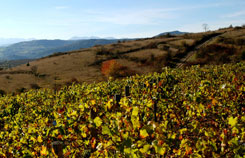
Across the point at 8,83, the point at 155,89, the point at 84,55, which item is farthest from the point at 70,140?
the point at 84,55

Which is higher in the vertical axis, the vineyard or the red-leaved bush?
the vineyard

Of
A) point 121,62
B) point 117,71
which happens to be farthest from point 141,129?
point 121,62

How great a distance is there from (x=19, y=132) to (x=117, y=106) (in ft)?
10.6

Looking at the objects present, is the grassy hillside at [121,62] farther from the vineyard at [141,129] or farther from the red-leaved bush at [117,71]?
the vineyard at [141,129]

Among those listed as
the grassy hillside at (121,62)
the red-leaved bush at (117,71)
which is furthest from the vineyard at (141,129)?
the red-leaved bush at (117,71)

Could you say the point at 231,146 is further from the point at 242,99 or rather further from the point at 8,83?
the point at 8,83

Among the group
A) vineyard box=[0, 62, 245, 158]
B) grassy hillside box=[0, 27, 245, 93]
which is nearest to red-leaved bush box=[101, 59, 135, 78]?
grassy hillside box=[0, 27, 245, 93]

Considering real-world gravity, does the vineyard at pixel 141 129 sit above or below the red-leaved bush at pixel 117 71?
above

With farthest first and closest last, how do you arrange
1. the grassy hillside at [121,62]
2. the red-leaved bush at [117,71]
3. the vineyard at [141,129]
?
the red-leaved bush at [117,71] < the grassy hillside at [121,62] < the vineyard at [141,129]

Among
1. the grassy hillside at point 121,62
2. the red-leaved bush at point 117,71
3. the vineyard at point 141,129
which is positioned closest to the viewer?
the vineyard at point 141,129

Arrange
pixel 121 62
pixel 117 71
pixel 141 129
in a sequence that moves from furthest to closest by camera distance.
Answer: pixel 121 62 → pixel 117 71 → pixel 141 129

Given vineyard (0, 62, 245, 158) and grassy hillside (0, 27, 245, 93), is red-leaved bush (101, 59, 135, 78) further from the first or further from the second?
vineyard (0, 62, 245, 158)

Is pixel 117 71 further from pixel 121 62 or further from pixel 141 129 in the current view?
pixel 141 129

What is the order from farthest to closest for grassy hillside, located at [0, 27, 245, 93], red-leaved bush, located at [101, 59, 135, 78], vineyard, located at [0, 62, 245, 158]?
red-leaved bush, located at [101, 59, 135, 78] → grassy hillside, located at [0, 27, 245, 93] → vineyard, located at [0, 62, 245, 158]
